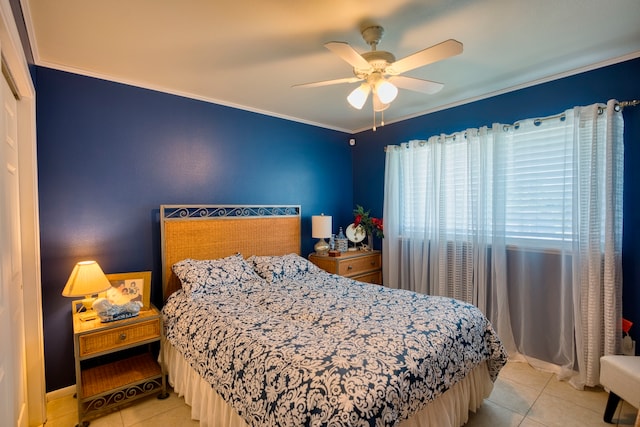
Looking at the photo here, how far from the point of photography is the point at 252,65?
7.88 ft

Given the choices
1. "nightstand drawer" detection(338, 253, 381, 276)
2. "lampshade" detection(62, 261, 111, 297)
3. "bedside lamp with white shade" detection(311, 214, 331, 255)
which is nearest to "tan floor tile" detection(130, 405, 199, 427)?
"lampshade" detection(62, 261, 111, 297)

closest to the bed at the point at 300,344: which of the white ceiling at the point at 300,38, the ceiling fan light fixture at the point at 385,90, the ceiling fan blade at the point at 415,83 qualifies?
the white ceiling at the point at 300,38

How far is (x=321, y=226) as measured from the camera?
372 cm

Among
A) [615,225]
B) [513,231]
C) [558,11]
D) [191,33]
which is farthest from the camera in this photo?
[513,231]

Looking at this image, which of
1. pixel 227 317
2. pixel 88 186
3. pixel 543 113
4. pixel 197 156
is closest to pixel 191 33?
pixel 197 156

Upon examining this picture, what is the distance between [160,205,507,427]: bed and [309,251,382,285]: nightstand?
462 mm

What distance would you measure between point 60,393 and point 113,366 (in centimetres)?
40

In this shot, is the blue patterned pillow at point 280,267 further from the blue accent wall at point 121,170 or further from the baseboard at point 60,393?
the baseboard at point 60,393

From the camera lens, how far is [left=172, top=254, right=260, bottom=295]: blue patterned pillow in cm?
252

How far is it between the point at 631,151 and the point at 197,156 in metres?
3.67

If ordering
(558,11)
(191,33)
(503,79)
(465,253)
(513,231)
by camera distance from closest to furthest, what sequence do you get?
1. (558,11)
2. (191,33)
3. (503,79)
4. (513,231)
5. (465,253)

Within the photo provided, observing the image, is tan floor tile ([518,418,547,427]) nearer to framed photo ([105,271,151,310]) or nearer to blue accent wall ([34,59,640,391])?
blue accent wall ([34,59,640,391])

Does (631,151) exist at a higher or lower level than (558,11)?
lower

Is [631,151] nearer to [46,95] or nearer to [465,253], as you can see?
[465,253]
